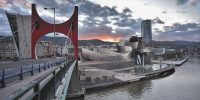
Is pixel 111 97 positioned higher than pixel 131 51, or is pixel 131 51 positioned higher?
pixel 131 51

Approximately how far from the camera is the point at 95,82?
182 ft

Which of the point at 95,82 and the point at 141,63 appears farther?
the point at 141,63

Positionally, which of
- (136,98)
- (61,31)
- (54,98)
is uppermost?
(61,31)

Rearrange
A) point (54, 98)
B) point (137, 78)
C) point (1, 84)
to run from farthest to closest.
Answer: point (137, 78), point (1, 84), point (54, 98)

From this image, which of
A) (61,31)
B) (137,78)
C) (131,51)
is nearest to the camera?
(61,31)

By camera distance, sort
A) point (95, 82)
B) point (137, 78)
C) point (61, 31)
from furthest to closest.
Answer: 1. point (137, 78)
2. point (61, 31)
3. point (95, 82)

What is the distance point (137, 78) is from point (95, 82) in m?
19.6

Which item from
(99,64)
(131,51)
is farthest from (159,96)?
(131,51)

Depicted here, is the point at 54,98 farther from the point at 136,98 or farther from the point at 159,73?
the point at 159,73

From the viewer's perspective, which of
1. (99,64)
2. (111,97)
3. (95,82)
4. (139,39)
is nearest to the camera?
(111,97)

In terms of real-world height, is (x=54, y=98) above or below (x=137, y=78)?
above

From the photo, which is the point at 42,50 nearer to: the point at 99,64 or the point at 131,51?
the point at 131,51

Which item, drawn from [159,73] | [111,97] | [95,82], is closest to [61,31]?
[95,82]

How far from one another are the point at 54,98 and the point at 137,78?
64.1 metres
